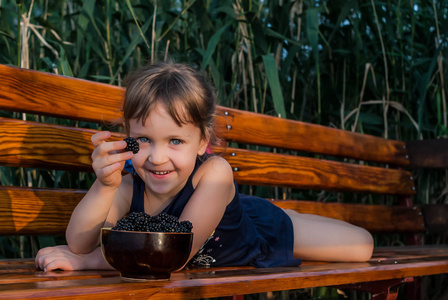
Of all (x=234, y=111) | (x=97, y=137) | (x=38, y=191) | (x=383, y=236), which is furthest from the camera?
(x=383, y=236)

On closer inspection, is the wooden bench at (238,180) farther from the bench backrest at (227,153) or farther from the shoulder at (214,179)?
the shoulder at (214,179)

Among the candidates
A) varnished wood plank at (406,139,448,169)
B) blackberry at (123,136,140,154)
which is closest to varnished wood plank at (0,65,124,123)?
blackberry at (123,136,140,154)

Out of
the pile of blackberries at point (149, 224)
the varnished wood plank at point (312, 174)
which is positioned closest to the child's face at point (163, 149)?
the pile of blackberries at point (149, 224)

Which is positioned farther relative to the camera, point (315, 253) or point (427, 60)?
point (427, 60)

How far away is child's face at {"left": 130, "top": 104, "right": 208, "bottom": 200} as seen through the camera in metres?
1.45

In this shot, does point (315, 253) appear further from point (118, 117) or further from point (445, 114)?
point (445, 114)

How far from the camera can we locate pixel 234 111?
2.31m

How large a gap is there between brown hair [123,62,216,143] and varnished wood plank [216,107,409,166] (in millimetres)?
529

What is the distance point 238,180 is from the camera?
7.48ft

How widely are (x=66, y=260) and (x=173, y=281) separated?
0.37 metres

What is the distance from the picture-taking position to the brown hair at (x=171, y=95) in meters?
1.46

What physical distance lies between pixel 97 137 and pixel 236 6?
1499 mm

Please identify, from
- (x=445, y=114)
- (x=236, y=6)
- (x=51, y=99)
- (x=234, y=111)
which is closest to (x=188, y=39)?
(x=236, y=6)

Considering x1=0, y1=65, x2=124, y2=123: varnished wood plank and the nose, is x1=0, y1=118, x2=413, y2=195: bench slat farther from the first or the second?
the nose
